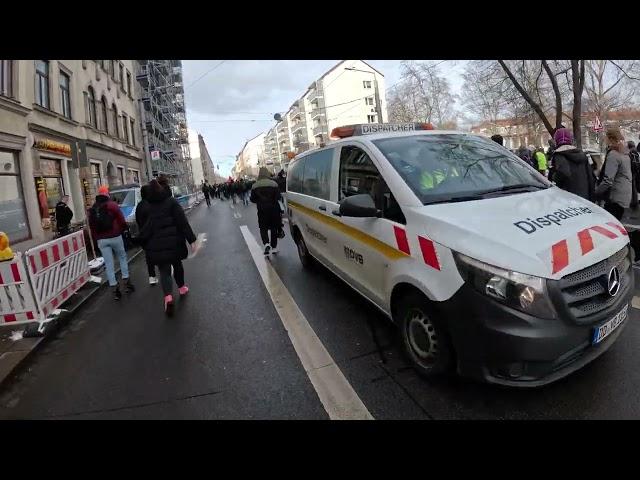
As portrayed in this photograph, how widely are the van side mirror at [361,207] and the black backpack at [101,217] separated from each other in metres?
4.27

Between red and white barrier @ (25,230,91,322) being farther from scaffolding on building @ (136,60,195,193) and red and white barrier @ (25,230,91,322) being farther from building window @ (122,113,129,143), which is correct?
building window @ (122,113,129,143)

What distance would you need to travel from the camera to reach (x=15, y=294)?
15.8 ft

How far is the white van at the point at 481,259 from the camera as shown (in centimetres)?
220

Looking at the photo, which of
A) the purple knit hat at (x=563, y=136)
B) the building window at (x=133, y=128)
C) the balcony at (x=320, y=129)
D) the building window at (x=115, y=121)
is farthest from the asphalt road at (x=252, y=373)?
the balcony at (x=320, y=129)

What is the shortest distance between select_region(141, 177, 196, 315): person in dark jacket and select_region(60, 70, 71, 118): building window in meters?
16.8

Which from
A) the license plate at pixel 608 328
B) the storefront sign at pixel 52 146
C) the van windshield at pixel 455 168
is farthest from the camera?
the storefront sign at pixel 52 146

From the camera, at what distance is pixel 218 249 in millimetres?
9195

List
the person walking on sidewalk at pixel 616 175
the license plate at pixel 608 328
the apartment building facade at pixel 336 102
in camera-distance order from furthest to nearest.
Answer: the apartment building facade at pixel 336 102 → the person walking on sidewalk at pixel 616 175 → the license plate at pixel 608 328

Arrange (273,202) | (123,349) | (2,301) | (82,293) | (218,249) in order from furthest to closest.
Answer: (218,249), (273,202), (82,293), (2,301), (123,349)

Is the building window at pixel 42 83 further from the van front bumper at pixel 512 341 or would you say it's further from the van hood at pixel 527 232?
the van front bumper at pixel 512 341

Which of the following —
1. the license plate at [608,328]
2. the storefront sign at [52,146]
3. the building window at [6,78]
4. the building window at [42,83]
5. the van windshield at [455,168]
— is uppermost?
the building window at [42,83]
